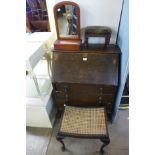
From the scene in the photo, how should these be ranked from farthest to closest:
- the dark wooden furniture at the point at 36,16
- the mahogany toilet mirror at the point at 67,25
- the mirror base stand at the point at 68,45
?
the dark wooden furniture at the point at 36,16 < the mirror base stand at the point at 68,45 < the mahogany toilet mirror at the point at 67,25

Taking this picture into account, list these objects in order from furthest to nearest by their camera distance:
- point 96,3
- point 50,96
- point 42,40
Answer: point 50,96, point 42,40, point 96,3

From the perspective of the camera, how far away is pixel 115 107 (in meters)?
1.61

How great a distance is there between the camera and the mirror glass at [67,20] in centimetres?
133

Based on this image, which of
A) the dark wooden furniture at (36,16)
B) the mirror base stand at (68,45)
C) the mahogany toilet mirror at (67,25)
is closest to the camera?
the mahogany toilet mirror at (67,25)

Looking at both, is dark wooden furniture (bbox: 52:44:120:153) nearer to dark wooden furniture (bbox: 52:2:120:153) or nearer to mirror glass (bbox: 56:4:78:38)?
dark wooden furniture (bbox: 52:2:120:153)

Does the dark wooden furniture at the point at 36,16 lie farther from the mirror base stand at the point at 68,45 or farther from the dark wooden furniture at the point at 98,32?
the dark wooden furniture at the point at 98,32

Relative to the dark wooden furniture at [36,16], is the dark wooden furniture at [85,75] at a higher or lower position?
lower

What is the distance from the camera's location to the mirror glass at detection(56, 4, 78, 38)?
1.33m

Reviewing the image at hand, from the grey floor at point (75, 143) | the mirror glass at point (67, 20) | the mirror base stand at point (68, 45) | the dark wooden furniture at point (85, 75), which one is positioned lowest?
the grey floor at point (75, 143)

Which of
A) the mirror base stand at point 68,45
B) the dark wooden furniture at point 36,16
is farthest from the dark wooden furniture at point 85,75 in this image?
the dark wooden furniture at point 36,16
